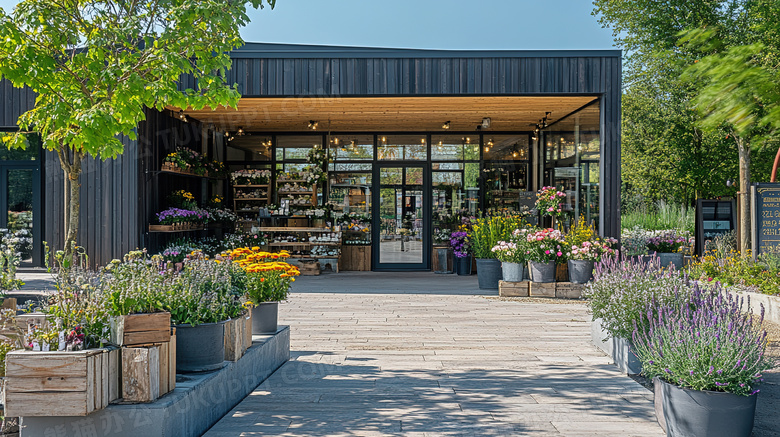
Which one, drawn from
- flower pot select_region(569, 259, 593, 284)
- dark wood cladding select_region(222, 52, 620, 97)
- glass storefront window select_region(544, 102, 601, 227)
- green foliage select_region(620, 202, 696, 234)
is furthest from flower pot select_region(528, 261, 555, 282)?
green foliage select_region(620, 202, 696, 234)

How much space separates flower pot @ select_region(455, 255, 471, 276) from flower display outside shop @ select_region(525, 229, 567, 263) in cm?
307

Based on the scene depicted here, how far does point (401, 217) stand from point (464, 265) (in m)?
1.95

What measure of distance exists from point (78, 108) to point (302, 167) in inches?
332

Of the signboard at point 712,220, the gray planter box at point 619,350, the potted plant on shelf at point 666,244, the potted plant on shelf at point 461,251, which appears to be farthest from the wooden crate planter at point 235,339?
the signboard at point 712,220

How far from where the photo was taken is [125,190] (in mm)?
9328

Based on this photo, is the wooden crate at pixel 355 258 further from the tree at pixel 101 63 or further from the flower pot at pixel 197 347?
the flower pot at pixel 197 347

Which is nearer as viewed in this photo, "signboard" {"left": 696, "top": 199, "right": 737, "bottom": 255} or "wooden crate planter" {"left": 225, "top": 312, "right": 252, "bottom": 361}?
"wooden crate planter" {"left": 225, "top": 312, "right": 252, "bottom": 361}

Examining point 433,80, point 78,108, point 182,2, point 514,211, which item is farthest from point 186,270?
point 514,211

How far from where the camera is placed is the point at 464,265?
11406 mm

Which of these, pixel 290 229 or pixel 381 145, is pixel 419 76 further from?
pixel 290 229

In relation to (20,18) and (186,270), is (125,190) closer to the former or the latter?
(20,18)

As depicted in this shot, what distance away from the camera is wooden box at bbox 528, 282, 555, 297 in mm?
8258

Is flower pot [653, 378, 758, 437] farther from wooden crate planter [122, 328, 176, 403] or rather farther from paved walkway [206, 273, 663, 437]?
wooden crate planter [122, 328, 176, 403]

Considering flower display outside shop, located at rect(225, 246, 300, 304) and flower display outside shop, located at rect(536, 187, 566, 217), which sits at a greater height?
flower display outside shop, located at rect(536, 187, 566, 217)
